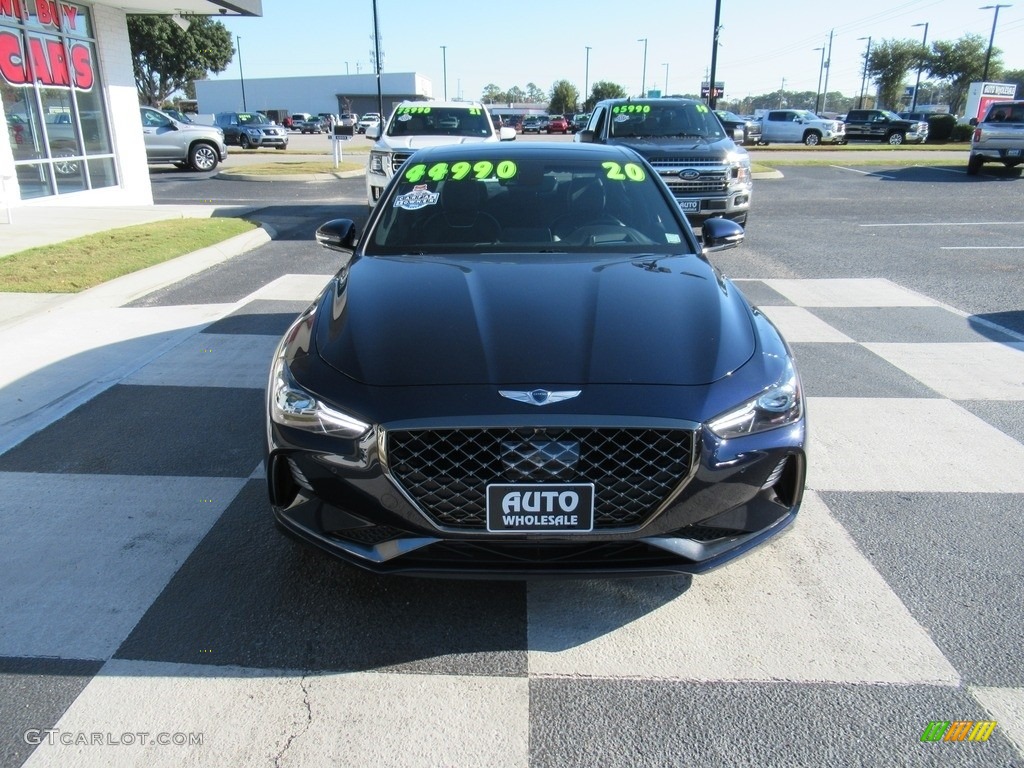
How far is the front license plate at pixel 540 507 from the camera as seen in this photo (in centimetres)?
252

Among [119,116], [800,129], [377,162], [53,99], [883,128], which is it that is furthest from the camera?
[883,128]

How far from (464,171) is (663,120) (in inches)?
350

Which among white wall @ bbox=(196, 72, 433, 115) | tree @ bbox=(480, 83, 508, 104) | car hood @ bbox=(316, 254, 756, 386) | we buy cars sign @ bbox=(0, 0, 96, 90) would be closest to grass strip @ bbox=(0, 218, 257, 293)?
we buy cars sign @ bbox=(0, 0, 96, 90)

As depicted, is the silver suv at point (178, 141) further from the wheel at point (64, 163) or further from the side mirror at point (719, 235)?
the side mirror at point (719, 235)

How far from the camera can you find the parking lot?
2.35 metres

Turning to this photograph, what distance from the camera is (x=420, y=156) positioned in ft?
15.5

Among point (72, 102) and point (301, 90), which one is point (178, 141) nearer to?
point (72, 102)

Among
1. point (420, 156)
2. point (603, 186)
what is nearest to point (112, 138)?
point (420, 156)

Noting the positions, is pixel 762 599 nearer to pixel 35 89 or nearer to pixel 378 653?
pixel 378 653

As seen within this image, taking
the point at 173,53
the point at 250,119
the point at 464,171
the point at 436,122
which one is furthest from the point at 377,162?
the point at 173,53

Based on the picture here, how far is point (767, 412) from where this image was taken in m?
2.74

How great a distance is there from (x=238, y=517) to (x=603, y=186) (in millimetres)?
2506

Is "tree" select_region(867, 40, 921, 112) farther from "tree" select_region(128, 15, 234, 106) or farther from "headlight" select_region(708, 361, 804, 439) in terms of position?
"headlight" select_region(708, 361, 804, 439)

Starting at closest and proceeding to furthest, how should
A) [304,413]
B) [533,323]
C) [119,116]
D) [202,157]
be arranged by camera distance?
[304,413], [533,323], [119,116], [202,157]
